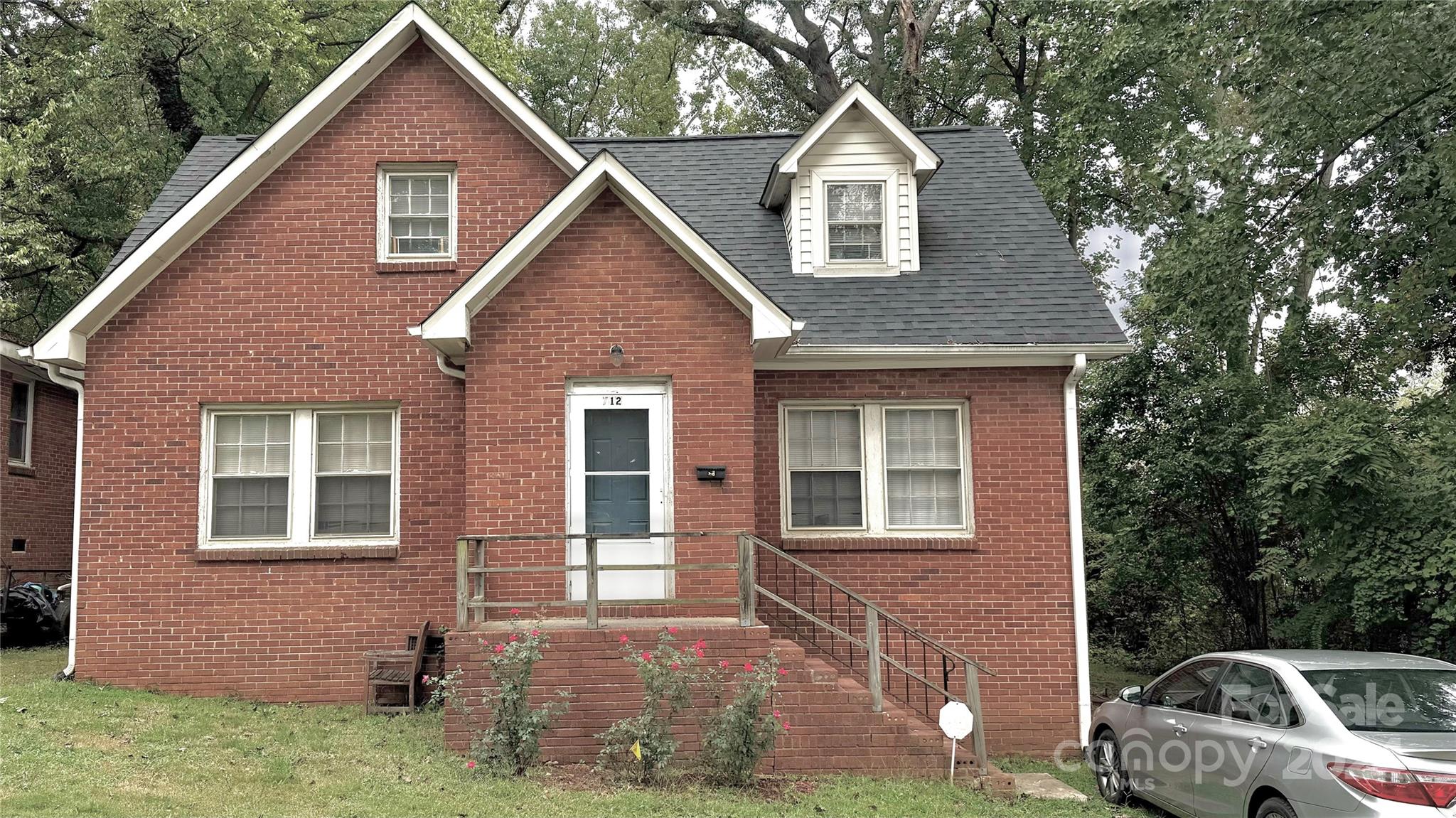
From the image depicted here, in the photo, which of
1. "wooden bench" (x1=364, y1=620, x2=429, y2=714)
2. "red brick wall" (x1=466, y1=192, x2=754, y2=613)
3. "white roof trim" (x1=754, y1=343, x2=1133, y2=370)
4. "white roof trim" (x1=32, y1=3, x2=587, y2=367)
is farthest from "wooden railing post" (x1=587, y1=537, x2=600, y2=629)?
"white roof trim" (x1=32, y1=3, x2=587, y2=367)

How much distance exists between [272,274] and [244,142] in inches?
150

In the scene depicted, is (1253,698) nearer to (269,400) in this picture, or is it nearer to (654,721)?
(654,721)

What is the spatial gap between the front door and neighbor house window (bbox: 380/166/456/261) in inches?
116

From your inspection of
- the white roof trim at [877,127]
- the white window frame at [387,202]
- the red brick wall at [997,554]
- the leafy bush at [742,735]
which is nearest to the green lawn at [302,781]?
the leafy bush at [742,735]

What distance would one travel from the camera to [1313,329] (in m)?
16.8

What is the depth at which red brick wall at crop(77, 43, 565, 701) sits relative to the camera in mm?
11406

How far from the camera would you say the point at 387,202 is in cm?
1235

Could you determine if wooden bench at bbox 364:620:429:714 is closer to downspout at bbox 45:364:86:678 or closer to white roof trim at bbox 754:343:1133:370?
downspout at bbox 45:364:86:678

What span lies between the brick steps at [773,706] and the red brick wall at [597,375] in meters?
1.13

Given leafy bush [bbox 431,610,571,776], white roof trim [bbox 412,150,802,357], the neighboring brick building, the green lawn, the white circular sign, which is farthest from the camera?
the neighboring brick building

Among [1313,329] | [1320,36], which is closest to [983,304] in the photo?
[1320,36]

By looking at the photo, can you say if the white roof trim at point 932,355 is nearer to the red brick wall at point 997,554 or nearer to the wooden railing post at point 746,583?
the red brick wall at point 997,554

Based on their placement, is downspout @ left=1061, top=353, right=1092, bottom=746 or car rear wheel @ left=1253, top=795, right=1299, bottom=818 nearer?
car rear wheel @ left=1253, top=795, right=1299, bottom=818

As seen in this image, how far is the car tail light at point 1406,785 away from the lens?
6.00m
